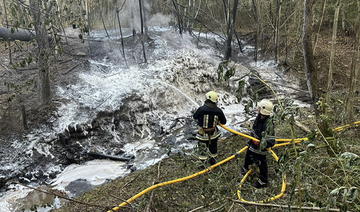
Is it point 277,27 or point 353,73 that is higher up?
point 277,27

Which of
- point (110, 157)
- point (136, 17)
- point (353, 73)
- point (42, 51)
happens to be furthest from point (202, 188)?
point (136, 17)

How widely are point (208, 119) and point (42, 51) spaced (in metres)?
4.22

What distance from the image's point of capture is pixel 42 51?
651cm

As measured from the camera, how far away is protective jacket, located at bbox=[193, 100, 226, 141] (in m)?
4.75

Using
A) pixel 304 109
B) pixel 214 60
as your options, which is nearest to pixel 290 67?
pixel 214 60

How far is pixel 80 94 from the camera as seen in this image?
319 inches

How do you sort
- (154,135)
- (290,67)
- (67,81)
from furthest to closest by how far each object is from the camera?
(290,67) < (67,81) < (154,135)

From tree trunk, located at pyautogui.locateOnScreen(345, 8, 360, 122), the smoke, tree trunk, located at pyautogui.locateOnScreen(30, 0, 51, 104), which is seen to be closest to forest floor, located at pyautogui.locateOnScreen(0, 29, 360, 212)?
tree trunk, located at pyautogui.locateOnScreen(30, 0, 51, 104)

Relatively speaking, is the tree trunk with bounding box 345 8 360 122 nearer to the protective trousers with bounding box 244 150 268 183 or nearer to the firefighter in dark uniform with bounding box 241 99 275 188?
the firefighter in dark uniform with bounding box 241 99 275 188

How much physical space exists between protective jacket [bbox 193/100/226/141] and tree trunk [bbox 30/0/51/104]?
3.99m

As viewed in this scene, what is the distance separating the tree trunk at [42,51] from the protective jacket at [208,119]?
399 cm

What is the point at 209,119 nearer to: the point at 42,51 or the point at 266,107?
the point at 266,107

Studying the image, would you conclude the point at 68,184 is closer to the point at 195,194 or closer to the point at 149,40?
the point at 195,194

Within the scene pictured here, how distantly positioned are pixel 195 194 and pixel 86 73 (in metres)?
6.34
